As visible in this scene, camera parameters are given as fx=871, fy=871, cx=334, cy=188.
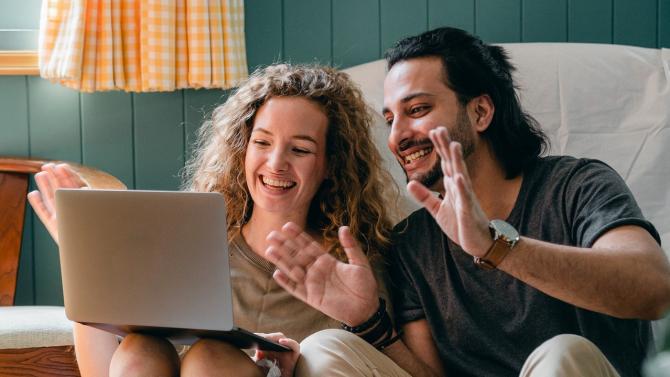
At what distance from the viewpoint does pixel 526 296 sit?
4.97 feet

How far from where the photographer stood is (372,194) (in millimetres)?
1860

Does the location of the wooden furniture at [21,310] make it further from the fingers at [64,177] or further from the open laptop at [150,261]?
the open laptop at [150,261]

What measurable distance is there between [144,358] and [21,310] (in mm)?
733

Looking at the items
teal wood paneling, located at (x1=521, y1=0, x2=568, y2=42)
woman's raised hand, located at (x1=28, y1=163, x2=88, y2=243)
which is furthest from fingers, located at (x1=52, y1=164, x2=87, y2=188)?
teal wood paneling, located at (x1=521, y1=0, x2=568, y2=42)

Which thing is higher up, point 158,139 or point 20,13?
point 20,13

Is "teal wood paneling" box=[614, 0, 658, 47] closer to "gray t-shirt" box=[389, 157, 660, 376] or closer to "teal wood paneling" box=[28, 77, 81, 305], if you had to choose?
"gray t-shirt" box=[389, 157, 660, 376]

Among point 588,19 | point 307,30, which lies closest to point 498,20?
point 588,19

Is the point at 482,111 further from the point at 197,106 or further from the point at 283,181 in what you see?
the point at 197,106

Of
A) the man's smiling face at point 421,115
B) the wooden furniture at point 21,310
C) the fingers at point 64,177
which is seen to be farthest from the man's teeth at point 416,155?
the wooden furniture at point 21,310

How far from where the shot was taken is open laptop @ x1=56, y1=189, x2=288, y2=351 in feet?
4.09

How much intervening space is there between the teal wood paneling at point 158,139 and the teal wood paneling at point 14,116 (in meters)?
0.30

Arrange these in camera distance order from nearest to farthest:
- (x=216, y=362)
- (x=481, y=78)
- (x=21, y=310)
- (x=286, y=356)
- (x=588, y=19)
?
(x=216, y=362) < (x=286, y=356) < (x=481, y=78) < (x=21, y=310) < (x=588, y=19)

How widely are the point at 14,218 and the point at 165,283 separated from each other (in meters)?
1.18

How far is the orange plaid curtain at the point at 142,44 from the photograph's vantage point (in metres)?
2.20
